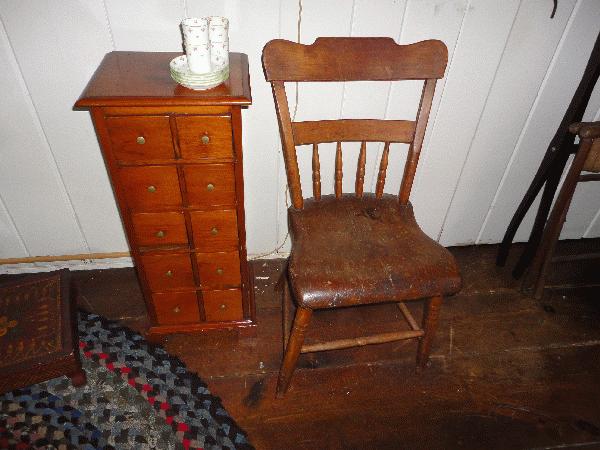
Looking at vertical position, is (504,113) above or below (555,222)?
above

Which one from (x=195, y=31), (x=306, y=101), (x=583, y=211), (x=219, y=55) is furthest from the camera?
(x=583, y=211)

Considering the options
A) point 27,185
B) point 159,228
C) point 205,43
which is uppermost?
point 205,43

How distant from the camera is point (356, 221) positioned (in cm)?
147

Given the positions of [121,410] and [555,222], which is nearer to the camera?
[121,410]

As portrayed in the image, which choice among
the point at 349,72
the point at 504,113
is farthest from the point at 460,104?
the point at 349,72

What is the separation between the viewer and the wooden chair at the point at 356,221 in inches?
49.4

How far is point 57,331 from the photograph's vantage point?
142 cm

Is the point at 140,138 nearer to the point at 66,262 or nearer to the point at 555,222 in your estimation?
the point at 66,262

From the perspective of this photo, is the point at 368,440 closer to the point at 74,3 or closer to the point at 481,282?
the point at 481,282

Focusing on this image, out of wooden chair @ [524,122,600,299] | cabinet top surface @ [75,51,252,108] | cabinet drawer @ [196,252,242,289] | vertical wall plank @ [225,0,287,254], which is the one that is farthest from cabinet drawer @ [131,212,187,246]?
wooden chair @ [524,122,600,299]

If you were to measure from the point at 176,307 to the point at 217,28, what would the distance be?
40.3 inches

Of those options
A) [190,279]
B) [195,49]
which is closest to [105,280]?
[190,279]

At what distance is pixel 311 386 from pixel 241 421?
29 cm

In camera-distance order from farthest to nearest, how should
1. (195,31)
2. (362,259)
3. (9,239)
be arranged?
1. (9,239)
2. (362,259)
3. (195,31)
